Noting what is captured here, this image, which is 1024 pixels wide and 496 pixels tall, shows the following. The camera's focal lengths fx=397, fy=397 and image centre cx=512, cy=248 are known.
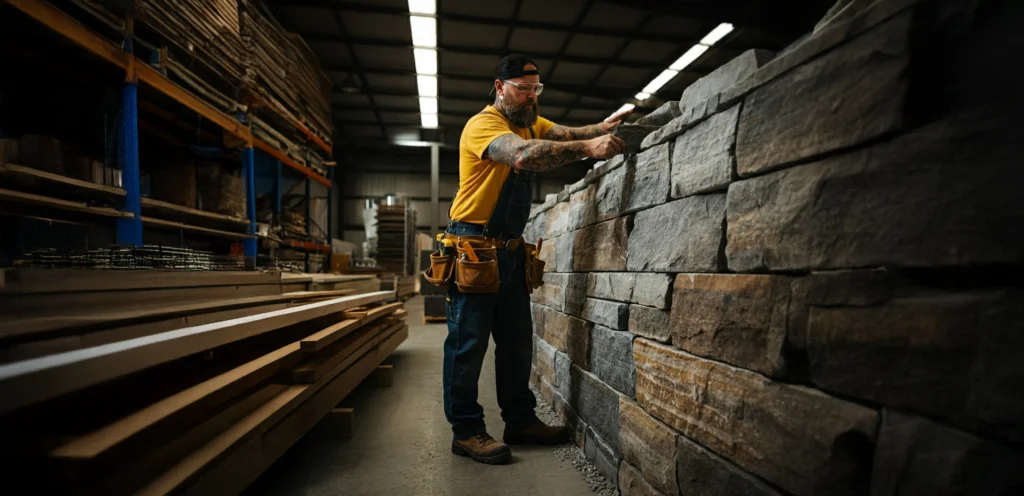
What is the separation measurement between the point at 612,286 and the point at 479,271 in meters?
0.69

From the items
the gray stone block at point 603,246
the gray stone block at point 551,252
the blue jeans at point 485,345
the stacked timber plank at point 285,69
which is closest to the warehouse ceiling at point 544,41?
the stacked timber plank at point 285,69

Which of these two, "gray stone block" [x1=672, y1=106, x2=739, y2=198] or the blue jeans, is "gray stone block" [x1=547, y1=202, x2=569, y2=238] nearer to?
the blue jeans

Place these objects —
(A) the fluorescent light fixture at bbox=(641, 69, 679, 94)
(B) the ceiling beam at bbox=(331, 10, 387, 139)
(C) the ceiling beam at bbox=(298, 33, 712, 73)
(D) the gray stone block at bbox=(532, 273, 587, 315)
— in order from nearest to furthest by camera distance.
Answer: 1. (D) the gray stone block at bbox=(532, 273, 587, 315)
2. (B) the ceiling beam at bbox=(331, 10, 387, 139)
3. (C) the ceiling beam at bbox=(298, 33, 712, 73)
4. (A) the fluorescent light fixture at bbox=(641, 69, 679, 94)

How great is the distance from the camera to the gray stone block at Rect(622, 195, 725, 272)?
131 centimetres

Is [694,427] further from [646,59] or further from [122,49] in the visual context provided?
[646,59]

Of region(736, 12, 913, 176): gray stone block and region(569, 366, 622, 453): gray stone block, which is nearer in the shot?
region(736, 12, 913, 176): gray stone block

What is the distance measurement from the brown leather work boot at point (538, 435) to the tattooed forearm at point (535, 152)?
1.55m

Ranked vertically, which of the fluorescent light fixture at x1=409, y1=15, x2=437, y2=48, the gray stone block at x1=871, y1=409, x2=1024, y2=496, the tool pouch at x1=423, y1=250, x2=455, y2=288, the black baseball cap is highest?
the fluorescent light fixture at x1=409, y1=15, x2=437, y2=48

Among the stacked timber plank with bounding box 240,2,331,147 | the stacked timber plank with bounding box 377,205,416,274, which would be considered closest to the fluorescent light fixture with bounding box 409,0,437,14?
the stacked timber plank with bounding box 240,2,331,147

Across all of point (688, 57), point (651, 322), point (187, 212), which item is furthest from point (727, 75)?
point (688, 57)

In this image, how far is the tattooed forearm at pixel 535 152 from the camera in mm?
1847

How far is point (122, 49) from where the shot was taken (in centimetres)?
316

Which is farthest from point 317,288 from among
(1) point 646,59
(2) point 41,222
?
(1) point 646,59

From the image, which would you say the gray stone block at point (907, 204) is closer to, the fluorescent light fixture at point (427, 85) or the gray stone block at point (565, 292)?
the gray stone block at point (565, 292)
